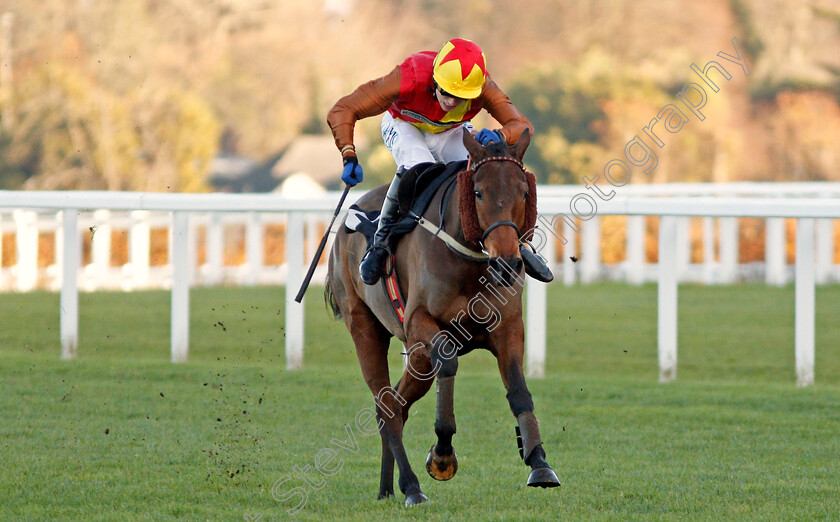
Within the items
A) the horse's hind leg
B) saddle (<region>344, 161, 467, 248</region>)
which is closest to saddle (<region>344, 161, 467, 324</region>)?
saddle (<region>344, 161, 467, 248</region>)

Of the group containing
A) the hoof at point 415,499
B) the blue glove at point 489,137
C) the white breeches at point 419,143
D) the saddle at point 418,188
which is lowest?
the hoof at point 415,499

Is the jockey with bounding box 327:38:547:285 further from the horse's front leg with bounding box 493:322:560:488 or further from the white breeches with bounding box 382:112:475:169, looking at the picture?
the horse's front leg with bounding box 493:322:560:488

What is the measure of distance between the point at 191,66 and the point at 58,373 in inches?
1372

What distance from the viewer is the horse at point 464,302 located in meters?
4.37

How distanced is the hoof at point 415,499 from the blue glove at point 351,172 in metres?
1.37

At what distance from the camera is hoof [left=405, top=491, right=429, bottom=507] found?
4.82 m

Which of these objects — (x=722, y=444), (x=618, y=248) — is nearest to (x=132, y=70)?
(x=618, y=248)

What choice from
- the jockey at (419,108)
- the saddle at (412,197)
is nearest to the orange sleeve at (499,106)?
the jockey at (419,108)

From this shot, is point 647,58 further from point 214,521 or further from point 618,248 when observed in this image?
point 214,521

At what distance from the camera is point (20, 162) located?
31.0 meters

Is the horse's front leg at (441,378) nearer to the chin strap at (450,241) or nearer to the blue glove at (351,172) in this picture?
the chin strap at (450,241)

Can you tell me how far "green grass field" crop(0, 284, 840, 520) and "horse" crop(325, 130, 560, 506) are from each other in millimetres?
302

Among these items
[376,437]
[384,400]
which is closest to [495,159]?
[384,400]

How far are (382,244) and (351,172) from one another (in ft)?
1.24
